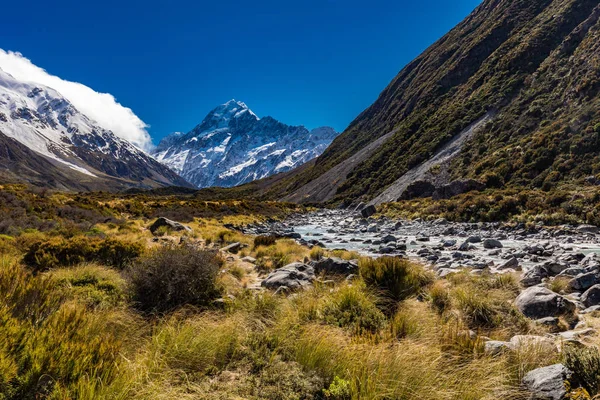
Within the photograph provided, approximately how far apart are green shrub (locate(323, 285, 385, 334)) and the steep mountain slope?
2687 cm

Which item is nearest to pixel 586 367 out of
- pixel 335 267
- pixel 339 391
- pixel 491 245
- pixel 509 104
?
pixel 339 391

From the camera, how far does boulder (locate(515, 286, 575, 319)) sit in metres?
5.38

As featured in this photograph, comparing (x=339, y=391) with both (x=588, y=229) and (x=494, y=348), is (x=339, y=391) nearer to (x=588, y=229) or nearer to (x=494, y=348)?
(x=494, y=348)

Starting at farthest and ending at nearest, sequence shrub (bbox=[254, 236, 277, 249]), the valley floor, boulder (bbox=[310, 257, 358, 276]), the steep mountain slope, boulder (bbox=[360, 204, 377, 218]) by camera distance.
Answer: boulder (bbox=[360, 204, 377, 218])
the steep mountain slope
shrub (bbox=[254, 236, 277, 249])
boulder (bbox=[310, 257, 358, 276])
the valley floor

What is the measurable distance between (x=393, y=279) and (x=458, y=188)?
1188 inches

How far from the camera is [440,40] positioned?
112m

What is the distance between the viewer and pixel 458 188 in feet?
107

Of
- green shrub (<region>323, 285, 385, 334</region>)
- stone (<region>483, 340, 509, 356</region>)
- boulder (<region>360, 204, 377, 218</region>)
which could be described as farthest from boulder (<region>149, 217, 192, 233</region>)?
boulder (<region>360, 204, 377, 218</region>)

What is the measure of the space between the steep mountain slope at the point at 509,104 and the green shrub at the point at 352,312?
88.2ft

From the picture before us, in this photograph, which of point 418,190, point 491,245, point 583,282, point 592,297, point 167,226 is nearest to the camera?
point 592,297

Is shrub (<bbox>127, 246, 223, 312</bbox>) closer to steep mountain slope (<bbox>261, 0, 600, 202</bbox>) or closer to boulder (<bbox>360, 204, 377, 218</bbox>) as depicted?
steep mountain slope (<bbox>261, 0, 600, 202</bbox>)

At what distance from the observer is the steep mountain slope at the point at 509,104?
28.3 metres

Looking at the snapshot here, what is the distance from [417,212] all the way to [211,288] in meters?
28.0

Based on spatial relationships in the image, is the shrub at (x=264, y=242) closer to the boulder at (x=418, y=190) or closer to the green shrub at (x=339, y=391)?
the green shrub at (x=339, y=391)
